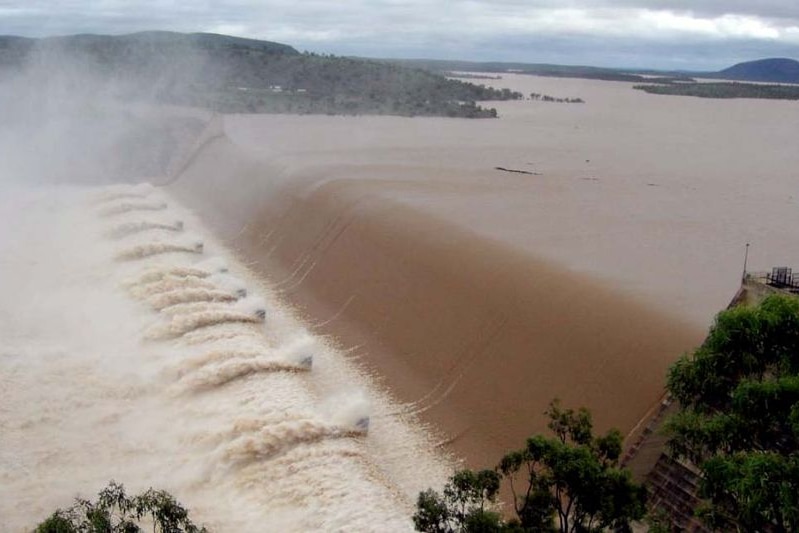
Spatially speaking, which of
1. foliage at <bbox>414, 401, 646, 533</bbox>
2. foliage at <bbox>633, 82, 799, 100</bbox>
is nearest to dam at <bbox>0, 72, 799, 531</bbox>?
foliage at <bbox>414, 401, 646, 533</bbox>

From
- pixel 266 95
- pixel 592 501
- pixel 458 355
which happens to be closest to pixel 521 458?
pixel 592 501

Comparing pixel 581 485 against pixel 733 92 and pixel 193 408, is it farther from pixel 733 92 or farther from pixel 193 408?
pixel 733 92

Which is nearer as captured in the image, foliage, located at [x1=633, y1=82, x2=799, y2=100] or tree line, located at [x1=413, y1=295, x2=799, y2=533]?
tree line, located at [x1=413, y1=295, x2=799, y2=533]

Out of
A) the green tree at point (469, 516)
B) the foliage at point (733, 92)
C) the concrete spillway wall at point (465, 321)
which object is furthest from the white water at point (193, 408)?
the foliage at point (733, 92)

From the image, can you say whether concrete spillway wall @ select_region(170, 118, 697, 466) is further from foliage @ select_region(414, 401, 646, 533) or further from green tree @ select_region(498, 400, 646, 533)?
foliage @ select_region(414, 401, 646, 533)

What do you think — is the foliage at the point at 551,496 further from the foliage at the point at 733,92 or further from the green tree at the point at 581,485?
the foliage at the point at 733,92

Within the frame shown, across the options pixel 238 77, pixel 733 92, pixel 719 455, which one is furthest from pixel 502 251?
pixel 733 92

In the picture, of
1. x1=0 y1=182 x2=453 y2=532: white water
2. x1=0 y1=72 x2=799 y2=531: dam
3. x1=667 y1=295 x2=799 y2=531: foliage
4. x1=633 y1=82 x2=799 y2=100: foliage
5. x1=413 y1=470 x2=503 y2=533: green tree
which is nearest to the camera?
x1=667 y1=295 x2=799 y2=531: foliage
